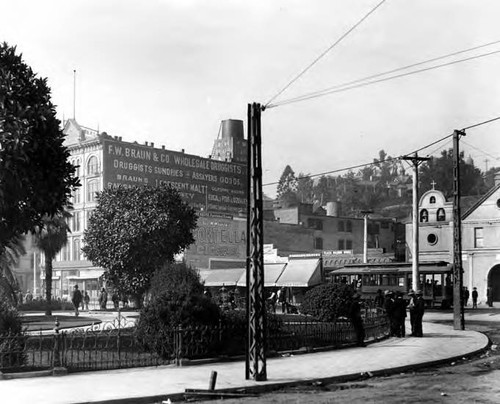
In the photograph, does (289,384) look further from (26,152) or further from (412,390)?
(26,152)

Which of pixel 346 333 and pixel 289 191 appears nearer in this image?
pixel 346 333

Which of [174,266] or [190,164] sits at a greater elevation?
[190,164]

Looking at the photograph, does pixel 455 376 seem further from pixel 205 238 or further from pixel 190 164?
pixel 190 164

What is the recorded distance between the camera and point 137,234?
129 ft

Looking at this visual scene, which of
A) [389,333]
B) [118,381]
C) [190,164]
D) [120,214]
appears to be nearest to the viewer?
[118,381]

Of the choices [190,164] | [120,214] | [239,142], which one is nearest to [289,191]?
[239,142]

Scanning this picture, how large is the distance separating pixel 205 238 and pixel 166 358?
191ft

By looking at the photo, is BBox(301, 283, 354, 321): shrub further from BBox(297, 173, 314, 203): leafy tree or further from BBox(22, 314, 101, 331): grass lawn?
BBox(297, 173, 314, 203): leafy tree

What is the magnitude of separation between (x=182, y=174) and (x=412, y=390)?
245 ft

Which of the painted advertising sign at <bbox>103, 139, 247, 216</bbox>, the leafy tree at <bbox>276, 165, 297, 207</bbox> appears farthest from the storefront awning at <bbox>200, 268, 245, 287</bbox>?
the leafy tree at <bbox>276, 165, 297, 207</bbox>

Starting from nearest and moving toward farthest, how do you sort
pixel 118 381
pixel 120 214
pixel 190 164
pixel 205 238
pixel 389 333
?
pixel 118 381
pixel 389 333
pixel 120 214
pixel 205 238
pixel 190 164

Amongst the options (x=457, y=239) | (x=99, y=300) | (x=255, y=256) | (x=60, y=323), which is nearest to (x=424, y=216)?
(x=99, y=300)

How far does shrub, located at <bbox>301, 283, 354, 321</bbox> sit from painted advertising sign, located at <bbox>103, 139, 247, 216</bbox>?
47.9 metres

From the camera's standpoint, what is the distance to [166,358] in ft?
56.0
